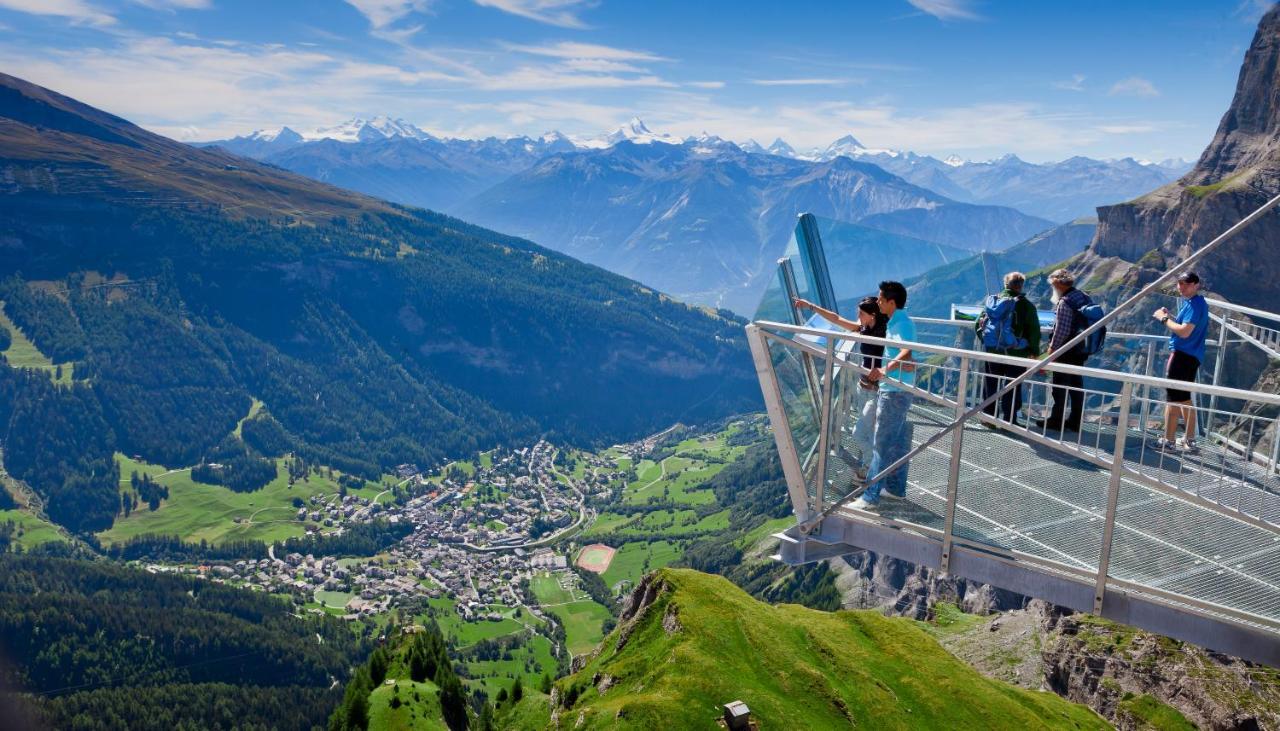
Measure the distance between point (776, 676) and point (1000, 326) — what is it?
42.5m

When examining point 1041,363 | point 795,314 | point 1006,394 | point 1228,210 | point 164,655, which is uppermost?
point 1228,210

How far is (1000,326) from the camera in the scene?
1627 centimetres

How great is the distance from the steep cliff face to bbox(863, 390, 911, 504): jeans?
141m

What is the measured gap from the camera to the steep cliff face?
12750 cm

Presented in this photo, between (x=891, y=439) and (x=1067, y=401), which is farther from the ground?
(x=1067, y=401)

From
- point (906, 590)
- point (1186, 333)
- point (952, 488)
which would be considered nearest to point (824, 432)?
point (952, 488)

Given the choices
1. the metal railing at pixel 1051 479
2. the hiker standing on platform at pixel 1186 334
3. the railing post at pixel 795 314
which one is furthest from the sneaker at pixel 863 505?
the hiker standing on platform at pixel 1186 334

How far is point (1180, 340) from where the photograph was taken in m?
17.3

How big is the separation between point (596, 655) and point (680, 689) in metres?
25.2

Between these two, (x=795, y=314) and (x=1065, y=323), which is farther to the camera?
(x=795, y=314)

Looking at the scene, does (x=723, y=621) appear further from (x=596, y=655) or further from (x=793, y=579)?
(x=793, y=579)

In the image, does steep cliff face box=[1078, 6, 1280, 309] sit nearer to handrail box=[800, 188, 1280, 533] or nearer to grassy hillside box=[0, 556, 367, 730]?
handrail box=[800, 188, 1280, 533]

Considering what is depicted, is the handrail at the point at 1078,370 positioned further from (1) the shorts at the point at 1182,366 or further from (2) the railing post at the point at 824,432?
(1) the shorts at the point at 1182,366

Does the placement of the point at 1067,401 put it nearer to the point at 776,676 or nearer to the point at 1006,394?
the point at 1006,394
